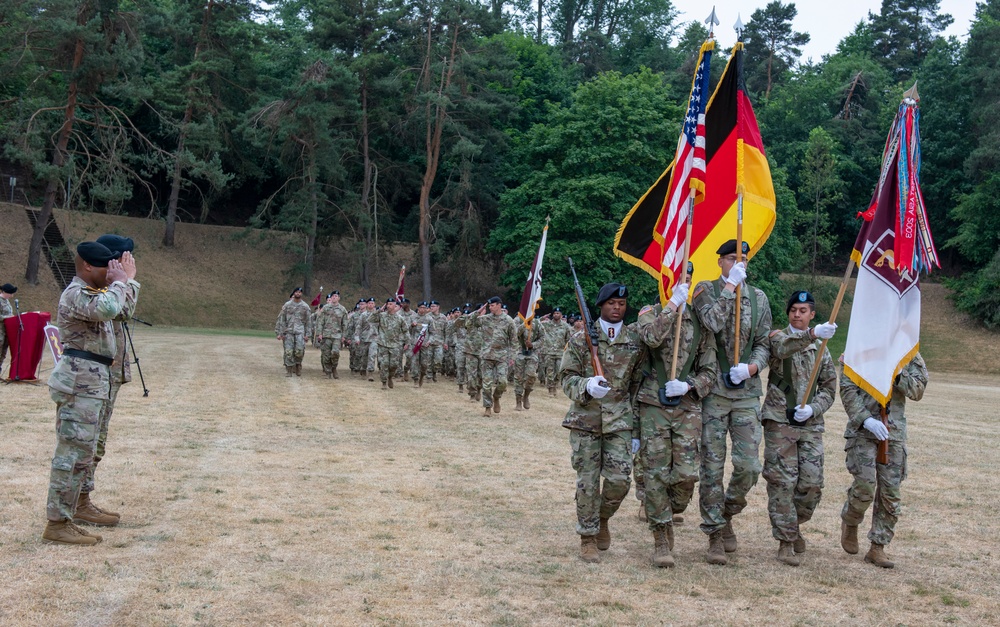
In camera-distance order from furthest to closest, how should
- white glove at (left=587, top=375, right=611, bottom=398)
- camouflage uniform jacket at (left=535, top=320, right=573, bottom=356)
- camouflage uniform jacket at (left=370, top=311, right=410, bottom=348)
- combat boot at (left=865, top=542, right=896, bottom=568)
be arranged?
camouflage uniform jacket at (left=535, top=320, right=573, bottom=356)
camouflage uniform jacket at (left=370, top=311, right=410, bottom=348)
combat boot at (left=865, top=542, right=896, bottom=568)
white glove at (left=587, top=375, right=611, bottom=398)

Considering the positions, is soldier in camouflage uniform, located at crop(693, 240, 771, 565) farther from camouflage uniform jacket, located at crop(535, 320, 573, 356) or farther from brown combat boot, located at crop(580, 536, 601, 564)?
camouflage uniform jacket, located at crop(535, 320, 573, 356)

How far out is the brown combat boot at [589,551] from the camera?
270 inches

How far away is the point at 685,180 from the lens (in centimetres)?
810

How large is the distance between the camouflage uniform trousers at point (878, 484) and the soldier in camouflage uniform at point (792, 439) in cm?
31

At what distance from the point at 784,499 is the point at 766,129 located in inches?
2398

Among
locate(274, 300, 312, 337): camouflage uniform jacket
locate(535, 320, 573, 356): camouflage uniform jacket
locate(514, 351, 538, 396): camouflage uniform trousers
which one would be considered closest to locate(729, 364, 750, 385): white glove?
locate(514, 351, 538, 396): camouflage uniform trousers

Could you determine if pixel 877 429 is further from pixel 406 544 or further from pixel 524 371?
pixel 524 371

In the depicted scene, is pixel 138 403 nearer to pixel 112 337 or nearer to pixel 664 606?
pixel 112 337

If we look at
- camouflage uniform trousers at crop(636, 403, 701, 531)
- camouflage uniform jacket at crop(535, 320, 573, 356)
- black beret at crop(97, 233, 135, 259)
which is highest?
black beret at crop(97, 233, 135, 259)

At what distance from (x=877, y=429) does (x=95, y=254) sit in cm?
615

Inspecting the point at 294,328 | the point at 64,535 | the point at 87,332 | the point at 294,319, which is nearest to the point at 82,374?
the point at 87,332

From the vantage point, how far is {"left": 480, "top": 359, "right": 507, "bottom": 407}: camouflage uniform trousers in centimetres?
1667

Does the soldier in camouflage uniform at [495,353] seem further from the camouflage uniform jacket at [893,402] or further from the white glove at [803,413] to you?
the white glove at [803,413]

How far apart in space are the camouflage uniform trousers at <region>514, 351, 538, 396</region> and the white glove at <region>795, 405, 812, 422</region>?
1109 cm
